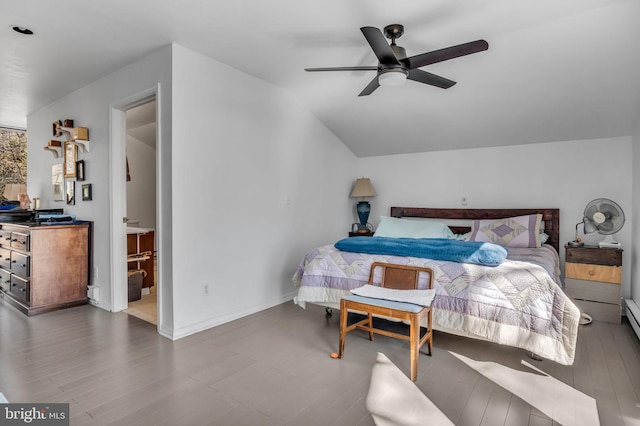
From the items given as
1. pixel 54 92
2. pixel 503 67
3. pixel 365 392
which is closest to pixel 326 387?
pixel 365 392

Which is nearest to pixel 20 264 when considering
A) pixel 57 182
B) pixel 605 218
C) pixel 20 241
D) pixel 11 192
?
pixel 20 241

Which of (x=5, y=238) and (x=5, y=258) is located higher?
(x=5, y=238)

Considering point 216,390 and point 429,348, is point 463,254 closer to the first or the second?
point 429,348

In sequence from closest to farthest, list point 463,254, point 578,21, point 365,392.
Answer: point 365,392 → point 578,21 → point 463,254

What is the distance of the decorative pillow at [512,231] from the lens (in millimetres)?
3627

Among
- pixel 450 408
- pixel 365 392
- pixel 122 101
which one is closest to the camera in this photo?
pixel 450 408

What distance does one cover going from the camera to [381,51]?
7.34 ft

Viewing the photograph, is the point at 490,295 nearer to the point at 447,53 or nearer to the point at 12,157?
the point at 447,53

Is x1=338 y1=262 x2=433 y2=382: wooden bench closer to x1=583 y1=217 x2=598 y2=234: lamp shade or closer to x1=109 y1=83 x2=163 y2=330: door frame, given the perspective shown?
x1=583 y1=217 x2=598 y2=234: lamp shade

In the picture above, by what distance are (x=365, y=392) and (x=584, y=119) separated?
3366mm

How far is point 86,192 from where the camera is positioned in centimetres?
387

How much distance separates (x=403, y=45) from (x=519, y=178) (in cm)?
232

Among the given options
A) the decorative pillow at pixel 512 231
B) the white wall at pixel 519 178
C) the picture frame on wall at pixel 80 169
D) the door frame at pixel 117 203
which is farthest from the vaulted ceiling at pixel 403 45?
the decorative pillow at pixel 512 231

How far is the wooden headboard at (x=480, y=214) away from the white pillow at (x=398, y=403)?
8.70ft
